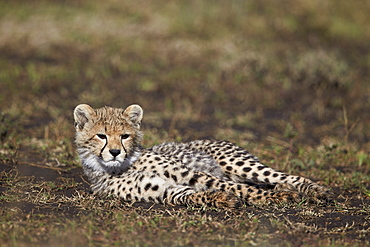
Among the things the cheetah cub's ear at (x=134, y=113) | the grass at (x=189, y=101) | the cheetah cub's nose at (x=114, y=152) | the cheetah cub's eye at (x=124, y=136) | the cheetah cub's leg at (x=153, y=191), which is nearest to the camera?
the grass at (x=189, y=101)

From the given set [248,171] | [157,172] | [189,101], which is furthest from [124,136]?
[189,101]

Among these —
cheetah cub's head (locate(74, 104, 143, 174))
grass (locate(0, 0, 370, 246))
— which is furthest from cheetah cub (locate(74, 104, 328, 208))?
grass (locate(0, 0, 370, 246))

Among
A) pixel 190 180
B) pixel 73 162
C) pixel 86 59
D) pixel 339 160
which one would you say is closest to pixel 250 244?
pixel 190 180

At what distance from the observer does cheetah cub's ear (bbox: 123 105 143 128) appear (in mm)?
5070

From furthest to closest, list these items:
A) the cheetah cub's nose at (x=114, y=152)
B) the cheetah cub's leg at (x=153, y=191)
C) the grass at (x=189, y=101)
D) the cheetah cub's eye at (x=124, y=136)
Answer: the cheetah cub's eye at (x=124, y=136)
the cheetah cub's nose at (x=114, y=152)
the cheetah cub's leg at (x=153, y=191)
the grass at (x=189, y=101)

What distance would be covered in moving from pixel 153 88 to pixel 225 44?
7.96 feet

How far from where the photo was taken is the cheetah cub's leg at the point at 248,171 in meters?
4.96

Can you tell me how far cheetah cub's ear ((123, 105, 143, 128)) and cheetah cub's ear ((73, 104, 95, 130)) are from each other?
0.31m

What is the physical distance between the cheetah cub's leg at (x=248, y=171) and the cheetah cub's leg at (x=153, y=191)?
29.4 inches

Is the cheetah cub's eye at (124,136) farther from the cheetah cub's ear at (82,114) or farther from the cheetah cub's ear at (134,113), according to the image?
the cheetah cub's ear at (82,114)

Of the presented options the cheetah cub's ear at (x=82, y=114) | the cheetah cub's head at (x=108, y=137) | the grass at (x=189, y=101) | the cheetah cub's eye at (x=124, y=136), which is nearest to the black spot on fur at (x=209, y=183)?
the grass at (x=189, y=101)

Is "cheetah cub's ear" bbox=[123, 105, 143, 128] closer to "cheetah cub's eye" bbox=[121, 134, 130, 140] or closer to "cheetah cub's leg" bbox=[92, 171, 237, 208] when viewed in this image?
"cheetah cub's eye" bbox=[121, 134, 130, 140]

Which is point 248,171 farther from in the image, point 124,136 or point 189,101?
point 189,101

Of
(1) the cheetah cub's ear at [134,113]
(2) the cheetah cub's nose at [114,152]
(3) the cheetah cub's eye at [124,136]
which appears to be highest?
(1) the cheetah cub's ear at [134,113]
